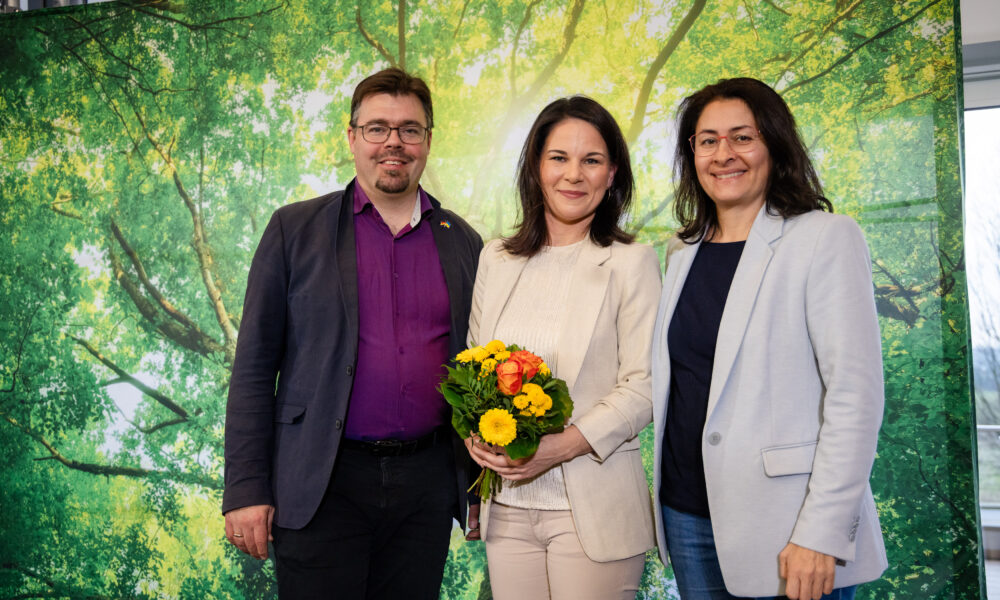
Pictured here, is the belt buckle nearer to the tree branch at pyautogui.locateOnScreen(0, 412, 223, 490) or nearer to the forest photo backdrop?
the forest photo backdrop

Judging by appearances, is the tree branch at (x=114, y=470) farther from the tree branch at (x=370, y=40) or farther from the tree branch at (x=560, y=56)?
the tree branch at (x=560, y=56)

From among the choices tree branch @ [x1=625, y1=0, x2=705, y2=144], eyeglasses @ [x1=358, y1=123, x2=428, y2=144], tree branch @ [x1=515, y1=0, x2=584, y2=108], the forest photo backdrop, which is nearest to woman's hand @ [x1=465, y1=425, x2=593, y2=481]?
eyeglasses @ [x1=358, y1=123, x2=428, y2=144]

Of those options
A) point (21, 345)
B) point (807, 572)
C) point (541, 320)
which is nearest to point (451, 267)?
point (541, 320)

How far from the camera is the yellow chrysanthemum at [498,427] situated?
67.4 inches

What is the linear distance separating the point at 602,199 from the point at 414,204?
70 cm

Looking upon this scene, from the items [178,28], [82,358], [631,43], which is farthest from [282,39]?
[82,358]

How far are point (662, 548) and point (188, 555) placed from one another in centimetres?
319

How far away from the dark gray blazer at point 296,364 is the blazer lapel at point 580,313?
19.5 inches

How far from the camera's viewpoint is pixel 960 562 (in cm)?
315

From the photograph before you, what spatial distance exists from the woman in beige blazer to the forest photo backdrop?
157 centimetres

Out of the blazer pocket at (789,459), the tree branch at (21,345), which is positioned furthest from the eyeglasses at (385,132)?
the tree branch at (21,345)

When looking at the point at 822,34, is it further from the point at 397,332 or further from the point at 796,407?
the point at 397,332

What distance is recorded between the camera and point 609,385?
A: 1992mm

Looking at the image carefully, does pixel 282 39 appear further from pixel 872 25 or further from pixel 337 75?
pixel 872 25
